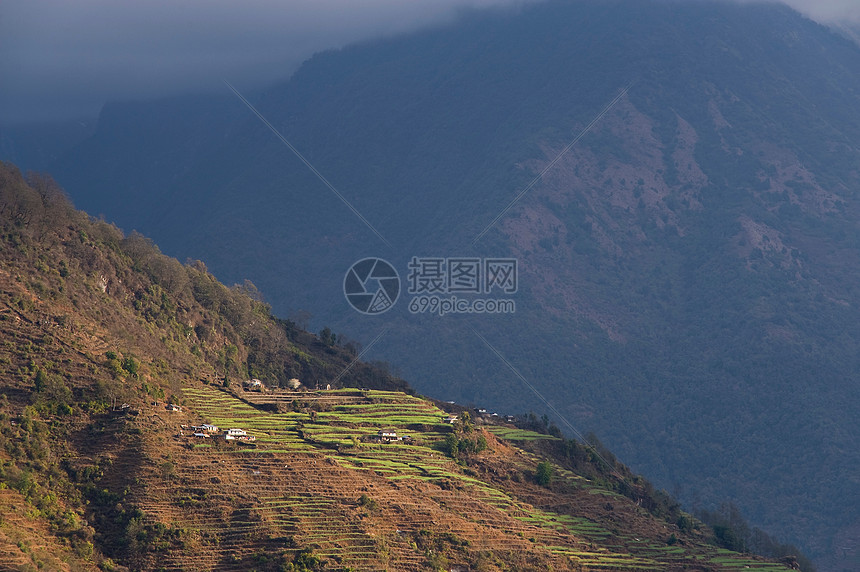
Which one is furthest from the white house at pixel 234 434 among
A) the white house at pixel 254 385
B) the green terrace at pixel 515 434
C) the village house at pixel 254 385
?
the green terrace at pixel 515 434

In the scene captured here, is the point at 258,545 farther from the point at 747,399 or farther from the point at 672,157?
the point at 672,157

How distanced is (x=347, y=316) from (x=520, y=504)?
83877 mm

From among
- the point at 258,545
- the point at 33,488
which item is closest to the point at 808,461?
the point at 258,545

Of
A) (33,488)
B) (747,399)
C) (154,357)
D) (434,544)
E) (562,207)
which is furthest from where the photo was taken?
(562,207)

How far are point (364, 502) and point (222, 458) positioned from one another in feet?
29.8

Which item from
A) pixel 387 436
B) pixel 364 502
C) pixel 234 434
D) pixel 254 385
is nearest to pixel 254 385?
pixel 254 385

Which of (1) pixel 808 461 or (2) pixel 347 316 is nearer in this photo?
(1) pixel 808 461

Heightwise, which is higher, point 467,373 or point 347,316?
point 347,316

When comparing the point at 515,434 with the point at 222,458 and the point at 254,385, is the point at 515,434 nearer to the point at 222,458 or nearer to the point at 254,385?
the point at 254,385

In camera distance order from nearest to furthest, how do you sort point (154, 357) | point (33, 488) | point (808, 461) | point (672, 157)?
1. point (33, 488)
2. point (154, 357)
3. point (808, 461)
4. point (672, 157)

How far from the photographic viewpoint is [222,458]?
71.7 meters

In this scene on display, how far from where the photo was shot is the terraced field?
66125 mm

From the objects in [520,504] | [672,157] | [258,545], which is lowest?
[258,545]

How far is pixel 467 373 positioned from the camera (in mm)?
142375
